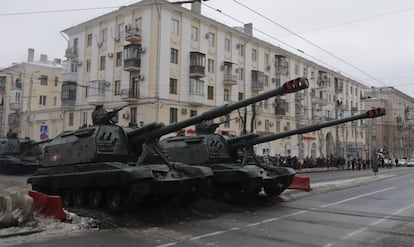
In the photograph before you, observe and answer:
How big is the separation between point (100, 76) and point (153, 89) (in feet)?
23.7

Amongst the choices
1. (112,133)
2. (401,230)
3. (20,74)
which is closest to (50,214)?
(112,133)

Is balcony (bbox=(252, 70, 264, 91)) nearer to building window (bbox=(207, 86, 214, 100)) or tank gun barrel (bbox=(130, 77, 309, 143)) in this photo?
building window (bbox=(207, 86, 214, 100))

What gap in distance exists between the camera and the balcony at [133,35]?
36.7m

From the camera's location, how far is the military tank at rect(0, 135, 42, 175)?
26.7 meters

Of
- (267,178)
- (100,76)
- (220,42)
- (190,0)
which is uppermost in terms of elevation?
(220,42)

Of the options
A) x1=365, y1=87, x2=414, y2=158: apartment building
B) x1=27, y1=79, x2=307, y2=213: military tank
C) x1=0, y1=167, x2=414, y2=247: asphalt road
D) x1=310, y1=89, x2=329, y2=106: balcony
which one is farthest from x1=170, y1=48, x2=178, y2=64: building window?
x1=365, y1=87, x2=414, y2=158: apartment building

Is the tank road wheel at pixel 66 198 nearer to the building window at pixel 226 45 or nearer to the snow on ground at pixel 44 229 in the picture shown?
the snow on ground at pixel 44 229

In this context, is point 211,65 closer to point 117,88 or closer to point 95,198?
point 117,88

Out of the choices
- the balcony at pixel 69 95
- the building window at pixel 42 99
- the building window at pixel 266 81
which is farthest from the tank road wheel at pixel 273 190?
the building window at pixel 42 99

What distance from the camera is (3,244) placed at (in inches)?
330

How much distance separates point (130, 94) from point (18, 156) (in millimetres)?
11203

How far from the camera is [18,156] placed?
90.7ft

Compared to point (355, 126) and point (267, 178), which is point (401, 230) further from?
point (355, 126)

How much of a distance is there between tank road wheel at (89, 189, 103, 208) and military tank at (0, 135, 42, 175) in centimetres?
1511
